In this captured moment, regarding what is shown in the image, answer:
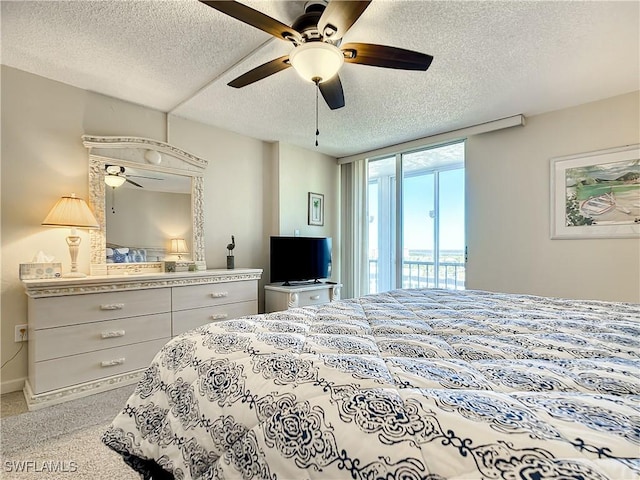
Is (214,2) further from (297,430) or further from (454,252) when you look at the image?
(454,252)

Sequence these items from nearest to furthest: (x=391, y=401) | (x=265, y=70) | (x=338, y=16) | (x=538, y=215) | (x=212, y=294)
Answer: (x=391, y=401)
(x=338, y=16)
(x=265, y=70)
(x=212, y=294)
(x=538, y=215)

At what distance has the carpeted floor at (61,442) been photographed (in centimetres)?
155

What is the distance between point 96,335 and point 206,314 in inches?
34.9

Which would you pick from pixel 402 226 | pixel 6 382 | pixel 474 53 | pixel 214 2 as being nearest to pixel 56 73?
pixel 214 2

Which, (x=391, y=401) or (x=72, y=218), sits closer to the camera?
(x=391, y=401)

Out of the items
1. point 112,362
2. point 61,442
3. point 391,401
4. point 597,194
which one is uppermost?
point 597,194

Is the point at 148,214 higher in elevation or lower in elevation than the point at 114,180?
lower

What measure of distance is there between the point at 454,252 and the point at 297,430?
468cm

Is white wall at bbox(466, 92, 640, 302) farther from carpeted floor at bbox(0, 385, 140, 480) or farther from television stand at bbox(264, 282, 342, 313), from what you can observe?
carpeted floor at bbox(0, 385, 140, 480)

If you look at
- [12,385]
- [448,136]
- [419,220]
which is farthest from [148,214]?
[419,220]

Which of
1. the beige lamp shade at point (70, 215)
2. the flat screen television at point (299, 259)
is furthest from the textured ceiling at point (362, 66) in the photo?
the flat screen television at point (299, 259)

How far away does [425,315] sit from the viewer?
1536mm

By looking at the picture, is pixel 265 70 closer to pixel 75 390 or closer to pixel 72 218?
pixel 72 218

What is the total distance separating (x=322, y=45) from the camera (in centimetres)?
163
